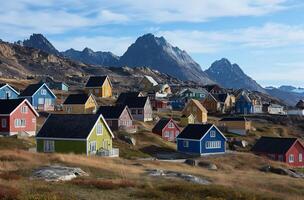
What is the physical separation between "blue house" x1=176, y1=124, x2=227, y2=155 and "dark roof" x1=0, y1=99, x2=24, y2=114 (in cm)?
2890

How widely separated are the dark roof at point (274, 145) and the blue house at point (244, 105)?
63047mm

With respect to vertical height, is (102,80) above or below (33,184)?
above

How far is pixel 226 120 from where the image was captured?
11844 centimetres

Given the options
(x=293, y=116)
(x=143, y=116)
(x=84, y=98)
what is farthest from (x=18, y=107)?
(x=293, y=116)

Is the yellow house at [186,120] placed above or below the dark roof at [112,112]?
below

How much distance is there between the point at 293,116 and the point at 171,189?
421 ft

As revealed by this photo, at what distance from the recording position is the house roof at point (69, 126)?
62.0 m

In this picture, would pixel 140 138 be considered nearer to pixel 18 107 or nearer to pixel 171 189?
pixel 18 107

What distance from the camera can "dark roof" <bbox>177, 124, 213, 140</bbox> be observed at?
81438mm

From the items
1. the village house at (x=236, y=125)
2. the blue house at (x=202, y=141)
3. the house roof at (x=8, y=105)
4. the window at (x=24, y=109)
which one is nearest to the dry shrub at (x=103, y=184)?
the house roof at (x=8, y=105)

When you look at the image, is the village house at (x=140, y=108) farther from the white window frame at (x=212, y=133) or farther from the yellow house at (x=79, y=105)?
the white window frame at (x=212, y=133)

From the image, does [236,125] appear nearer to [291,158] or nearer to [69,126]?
[291,158]

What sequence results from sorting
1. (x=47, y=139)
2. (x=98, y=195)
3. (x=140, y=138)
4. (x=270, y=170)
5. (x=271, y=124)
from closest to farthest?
(x=98, y=195) < (x=47, y=139) < (x=270, y=170) < (x=140, y=138) < (x=271, y=124)

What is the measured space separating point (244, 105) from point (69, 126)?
98341 mm
